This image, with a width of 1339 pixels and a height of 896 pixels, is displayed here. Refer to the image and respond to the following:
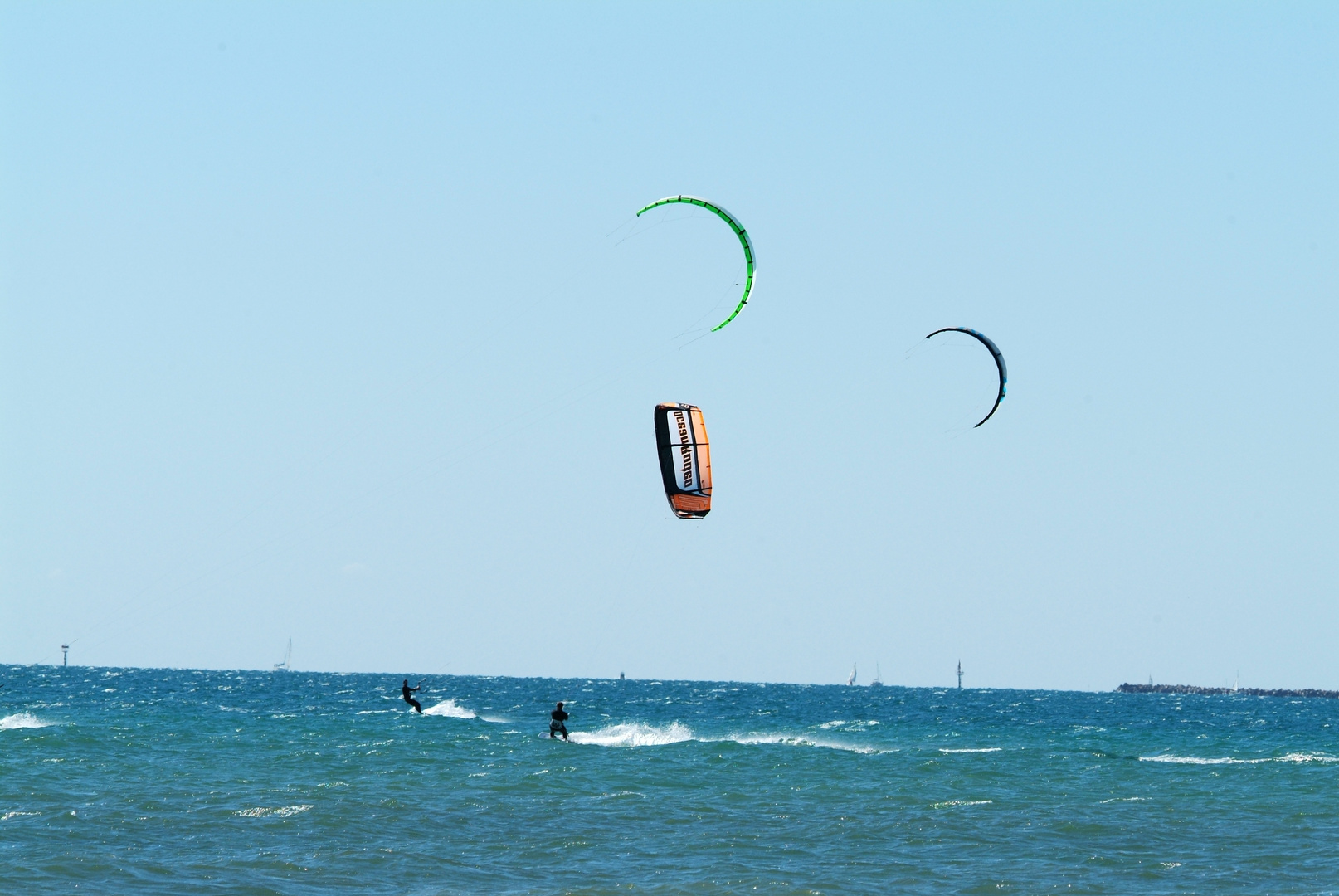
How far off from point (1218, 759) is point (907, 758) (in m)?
7.57

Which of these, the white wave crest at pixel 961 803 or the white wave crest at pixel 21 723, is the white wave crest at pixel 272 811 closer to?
the white wave crest at pixel 961 803

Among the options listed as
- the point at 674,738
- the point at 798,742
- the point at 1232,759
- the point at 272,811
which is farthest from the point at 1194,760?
the point at 272,811

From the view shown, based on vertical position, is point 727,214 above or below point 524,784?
above

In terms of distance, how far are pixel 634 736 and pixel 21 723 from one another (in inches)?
608

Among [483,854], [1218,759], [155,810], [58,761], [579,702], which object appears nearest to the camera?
[483,854]

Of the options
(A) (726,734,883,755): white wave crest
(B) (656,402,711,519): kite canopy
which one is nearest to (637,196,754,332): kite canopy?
(B) (656,402,711,519): kite canopy

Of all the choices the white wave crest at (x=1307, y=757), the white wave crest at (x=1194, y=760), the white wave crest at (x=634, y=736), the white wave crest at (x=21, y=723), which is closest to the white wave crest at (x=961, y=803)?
the white wave crest at (x=1194, y=760)

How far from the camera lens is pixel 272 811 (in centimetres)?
1922

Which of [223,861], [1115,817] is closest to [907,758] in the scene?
[1115,817]

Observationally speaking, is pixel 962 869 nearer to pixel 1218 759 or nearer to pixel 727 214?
pixel 727 214

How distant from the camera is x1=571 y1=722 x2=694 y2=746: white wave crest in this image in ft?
111

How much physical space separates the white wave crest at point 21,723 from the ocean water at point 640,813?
27 centimetres

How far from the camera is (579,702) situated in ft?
224

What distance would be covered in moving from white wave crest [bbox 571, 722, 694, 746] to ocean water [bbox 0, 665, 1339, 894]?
0.66 ft
